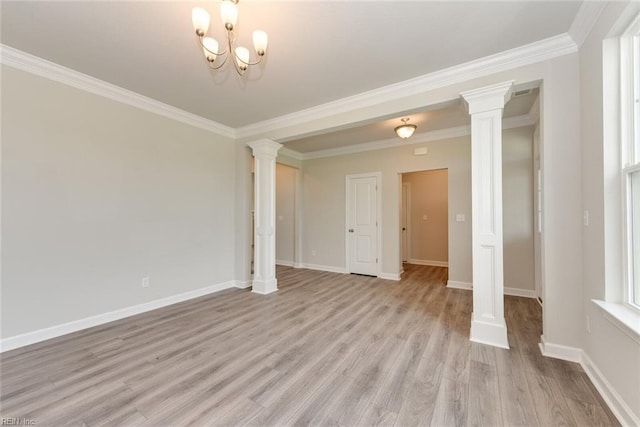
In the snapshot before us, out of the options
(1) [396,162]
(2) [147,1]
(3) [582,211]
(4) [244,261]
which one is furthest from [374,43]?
(4) [244,261]

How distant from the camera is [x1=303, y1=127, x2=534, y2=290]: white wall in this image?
386 centimetres

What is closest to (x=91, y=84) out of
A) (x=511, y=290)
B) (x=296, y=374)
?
(x=296, y=374)

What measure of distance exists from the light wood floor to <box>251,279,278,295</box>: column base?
86 cm

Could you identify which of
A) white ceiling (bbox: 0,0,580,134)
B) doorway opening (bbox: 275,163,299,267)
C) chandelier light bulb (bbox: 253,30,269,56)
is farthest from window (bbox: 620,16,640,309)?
doorway opening (bbox: 275,163,299,267)

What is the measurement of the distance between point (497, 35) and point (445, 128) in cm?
228

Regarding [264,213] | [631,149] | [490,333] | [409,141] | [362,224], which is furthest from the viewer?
[362,224]

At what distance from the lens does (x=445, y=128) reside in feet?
14.0

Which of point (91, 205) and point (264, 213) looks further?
point (264, 213)

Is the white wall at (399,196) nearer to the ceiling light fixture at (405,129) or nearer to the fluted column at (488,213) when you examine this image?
the ceiling light fixture at (405,129)

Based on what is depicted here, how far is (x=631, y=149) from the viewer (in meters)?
1.57

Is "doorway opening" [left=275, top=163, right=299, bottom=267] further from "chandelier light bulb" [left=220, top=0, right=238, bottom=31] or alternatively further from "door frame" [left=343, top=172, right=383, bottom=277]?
"chandelier light bulb" [left=220, top=0, right=238, bottom=31]

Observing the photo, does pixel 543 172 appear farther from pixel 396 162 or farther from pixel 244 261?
pixel 244 261

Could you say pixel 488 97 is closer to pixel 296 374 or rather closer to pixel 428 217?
pixel 296 374

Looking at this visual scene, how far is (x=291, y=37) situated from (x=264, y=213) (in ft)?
8.52
